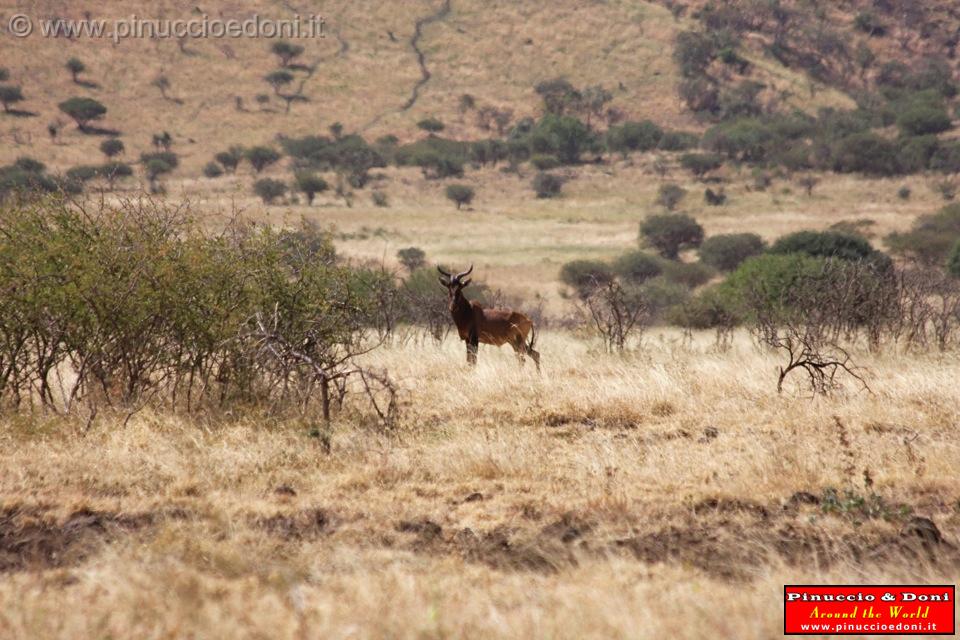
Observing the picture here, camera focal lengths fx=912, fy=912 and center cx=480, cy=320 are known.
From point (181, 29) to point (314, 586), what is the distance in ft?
270

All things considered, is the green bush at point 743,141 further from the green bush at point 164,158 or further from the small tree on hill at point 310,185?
the green bush at point 164,158

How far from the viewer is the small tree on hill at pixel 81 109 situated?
212 ft

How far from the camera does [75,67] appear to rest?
7106 cm

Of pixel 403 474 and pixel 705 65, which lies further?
pixel 705 65

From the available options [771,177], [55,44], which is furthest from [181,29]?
[771,177]

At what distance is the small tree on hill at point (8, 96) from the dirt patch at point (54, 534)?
68484mm

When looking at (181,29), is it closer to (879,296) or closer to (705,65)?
(705,65)

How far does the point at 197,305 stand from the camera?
26.6ft

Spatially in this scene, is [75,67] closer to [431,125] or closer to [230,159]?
[230,159]

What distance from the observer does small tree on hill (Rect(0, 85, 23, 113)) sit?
212 feet

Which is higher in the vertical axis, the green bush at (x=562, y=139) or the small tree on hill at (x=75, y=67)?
the small tree on hill at (x=75, y=67)

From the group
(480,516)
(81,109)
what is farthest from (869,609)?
(81,109)

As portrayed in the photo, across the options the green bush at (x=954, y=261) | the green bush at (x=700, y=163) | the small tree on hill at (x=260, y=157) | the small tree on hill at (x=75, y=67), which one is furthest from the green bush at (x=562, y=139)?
the green bush at (x=954, y=261)

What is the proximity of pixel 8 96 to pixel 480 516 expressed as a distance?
229 ft
